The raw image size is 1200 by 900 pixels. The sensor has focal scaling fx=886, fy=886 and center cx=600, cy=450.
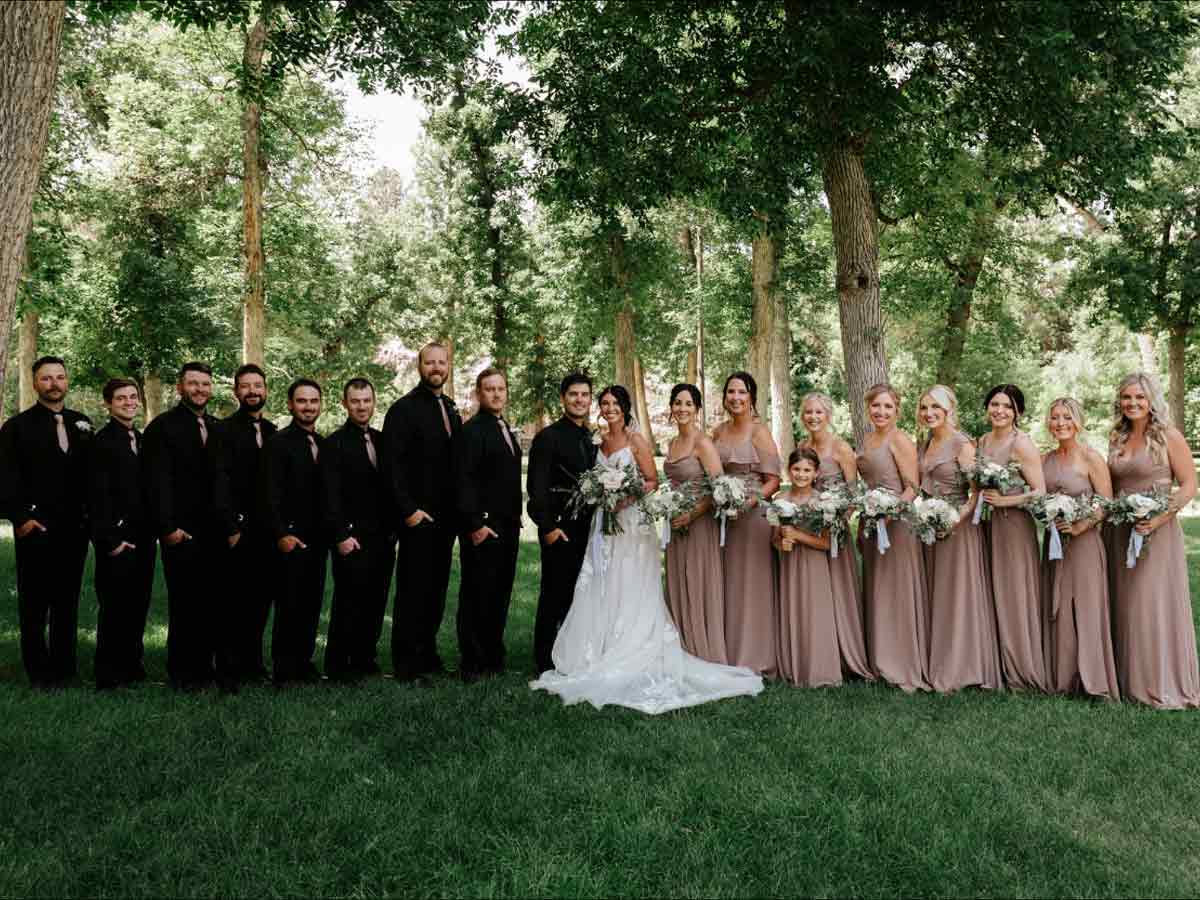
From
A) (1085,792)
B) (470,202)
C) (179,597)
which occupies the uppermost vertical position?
(470,202)

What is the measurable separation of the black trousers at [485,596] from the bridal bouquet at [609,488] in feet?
2.42

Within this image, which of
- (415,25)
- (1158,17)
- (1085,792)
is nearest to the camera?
(1085,792)

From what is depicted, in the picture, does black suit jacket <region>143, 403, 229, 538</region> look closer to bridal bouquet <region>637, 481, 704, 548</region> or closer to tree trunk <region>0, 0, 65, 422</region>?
tree trunk <region>0, 0, 65, 422</region>

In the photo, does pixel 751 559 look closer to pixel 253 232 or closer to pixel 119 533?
pixel 119 533

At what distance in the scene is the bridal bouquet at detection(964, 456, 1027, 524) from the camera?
7.00 metres

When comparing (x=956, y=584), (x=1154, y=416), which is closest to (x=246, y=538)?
(x=956, y=584)

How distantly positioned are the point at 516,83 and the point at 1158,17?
7.12 meters

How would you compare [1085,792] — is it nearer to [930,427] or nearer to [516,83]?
[930,427]

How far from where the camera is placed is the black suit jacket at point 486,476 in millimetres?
7359

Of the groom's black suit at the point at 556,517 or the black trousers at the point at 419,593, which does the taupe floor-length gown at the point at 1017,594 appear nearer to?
the groom's black suit at the point at 556,517

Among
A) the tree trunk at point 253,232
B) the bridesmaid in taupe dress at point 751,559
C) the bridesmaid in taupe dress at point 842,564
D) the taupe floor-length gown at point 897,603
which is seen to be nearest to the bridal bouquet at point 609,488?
the bridesmaid in taupe dress at point 751,559

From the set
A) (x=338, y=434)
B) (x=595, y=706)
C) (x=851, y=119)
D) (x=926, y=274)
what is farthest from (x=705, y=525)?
(x=926, y=274)

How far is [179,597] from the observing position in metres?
7.05

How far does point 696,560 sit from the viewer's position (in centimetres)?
779
